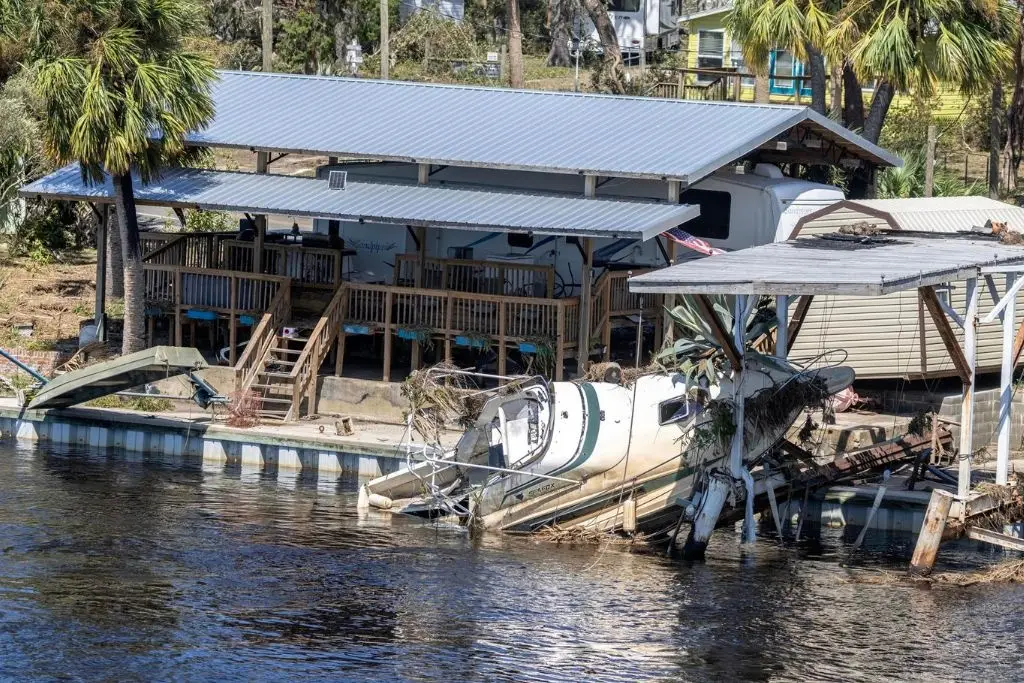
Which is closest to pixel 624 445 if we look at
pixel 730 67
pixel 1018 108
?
pixel 1018 108

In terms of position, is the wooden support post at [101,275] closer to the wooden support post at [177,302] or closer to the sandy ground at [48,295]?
the wooden support post at [177,302]

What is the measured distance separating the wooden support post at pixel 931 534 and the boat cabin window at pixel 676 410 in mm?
3946

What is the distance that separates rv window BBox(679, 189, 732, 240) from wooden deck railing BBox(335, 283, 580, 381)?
3.84 metres

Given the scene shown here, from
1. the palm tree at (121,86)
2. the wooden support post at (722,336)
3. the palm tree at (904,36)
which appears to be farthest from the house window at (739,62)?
the wooden support post at (722,336)

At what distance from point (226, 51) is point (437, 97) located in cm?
2832

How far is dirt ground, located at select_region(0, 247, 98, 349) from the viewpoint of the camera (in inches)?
1486

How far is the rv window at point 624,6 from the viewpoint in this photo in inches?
2685

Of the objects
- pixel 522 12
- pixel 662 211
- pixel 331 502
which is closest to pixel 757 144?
pixel 662 211

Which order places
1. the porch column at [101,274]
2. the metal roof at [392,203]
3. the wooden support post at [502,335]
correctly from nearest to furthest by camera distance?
the metal roof at [392,203]
the wooden support post at [502,335]
the porch column at [101,274]

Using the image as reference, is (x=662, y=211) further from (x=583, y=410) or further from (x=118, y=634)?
(x=118, y=634)

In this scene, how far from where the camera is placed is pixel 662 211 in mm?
31656

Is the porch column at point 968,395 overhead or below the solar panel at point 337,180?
below

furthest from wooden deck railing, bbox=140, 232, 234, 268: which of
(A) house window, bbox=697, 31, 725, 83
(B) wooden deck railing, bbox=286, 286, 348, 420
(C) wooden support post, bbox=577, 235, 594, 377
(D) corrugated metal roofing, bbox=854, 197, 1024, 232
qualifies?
(A) house window, bbox=697, 31, 725, 83

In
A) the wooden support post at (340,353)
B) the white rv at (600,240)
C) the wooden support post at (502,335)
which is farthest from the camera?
the white rv at (600,240)
